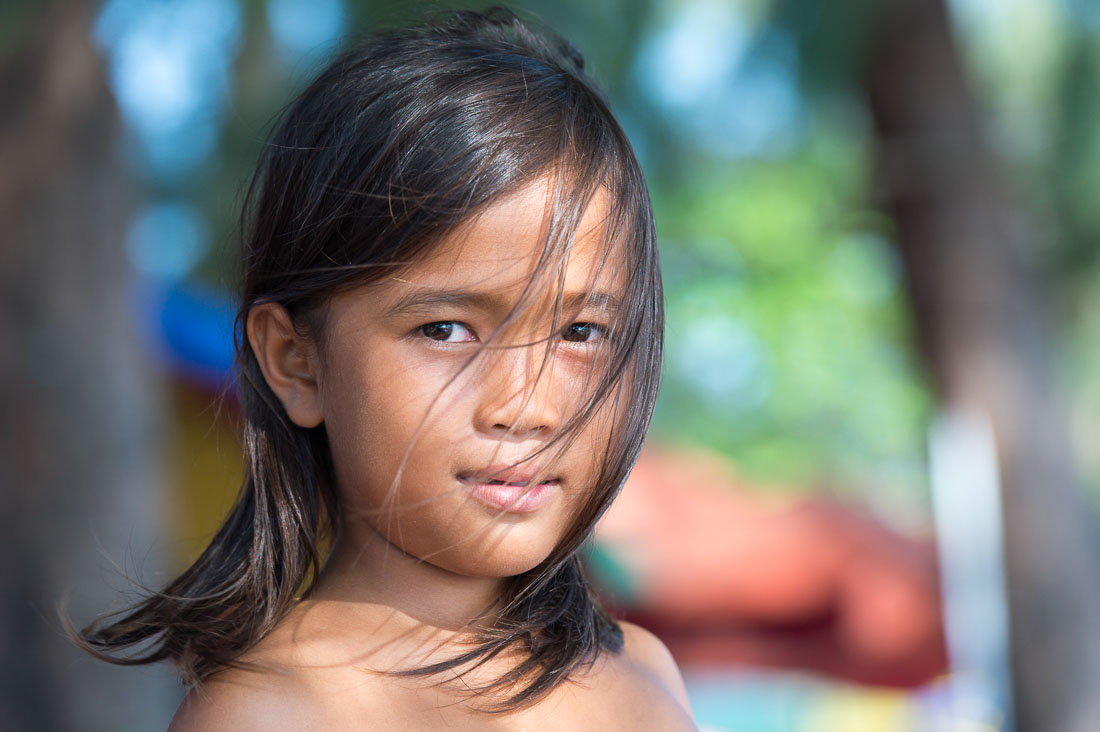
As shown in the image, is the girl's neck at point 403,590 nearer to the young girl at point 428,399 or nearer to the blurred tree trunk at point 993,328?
the young girl at point 428,399

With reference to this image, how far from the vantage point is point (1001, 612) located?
429cm

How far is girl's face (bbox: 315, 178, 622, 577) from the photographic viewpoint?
3.57ft

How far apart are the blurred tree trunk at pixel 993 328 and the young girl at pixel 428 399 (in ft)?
10.6

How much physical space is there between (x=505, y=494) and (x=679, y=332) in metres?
4.19

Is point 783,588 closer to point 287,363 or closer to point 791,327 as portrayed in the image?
point 287,363

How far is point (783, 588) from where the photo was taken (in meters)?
6.00

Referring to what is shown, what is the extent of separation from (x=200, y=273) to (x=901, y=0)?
4155 mm

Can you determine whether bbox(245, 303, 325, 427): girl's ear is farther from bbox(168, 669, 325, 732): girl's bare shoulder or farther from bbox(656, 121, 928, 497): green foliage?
bbox(656, 121, 928, 497): green foliage

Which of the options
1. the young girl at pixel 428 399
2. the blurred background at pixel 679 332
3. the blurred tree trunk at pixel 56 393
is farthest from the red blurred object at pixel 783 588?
the young girl at pixel 428 399

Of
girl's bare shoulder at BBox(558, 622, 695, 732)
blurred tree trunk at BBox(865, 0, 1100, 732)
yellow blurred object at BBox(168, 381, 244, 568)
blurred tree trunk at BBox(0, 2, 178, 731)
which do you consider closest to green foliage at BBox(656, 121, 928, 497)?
blurred tree trunk at BBox(865, 0, 1100, 732)

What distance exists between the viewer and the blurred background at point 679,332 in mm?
3070

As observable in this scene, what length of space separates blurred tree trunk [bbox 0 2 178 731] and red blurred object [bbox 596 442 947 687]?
314 centimetres

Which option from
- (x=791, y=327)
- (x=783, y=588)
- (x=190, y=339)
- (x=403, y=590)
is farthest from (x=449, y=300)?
(x=791, y=327)

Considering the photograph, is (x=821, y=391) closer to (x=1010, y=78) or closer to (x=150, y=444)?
(x=1010, y=78)
